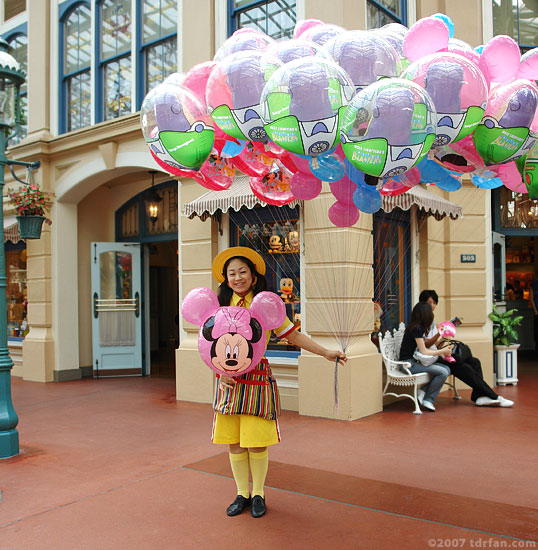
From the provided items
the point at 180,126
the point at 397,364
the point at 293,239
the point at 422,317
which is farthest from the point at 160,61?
the point at 397,364

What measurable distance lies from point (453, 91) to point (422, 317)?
4.48 meters

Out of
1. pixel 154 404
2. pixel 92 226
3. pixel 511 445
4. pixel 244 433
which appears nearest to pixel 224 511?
pixel 244 433

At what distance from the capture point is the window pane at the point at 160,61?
31.7 feet

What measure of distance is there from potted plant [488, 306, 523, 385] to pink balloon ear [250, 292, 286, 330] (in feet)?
21.3

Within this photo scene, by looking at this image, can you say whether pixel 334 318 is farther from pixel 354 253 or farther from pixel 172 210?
pixel 172 210

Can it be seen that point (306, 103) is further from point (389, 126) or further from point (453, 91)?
point (453, 91)

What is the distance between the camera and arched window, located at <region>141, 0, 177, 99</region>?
9672 mm

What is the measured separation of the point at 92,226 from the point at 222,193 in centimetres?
511

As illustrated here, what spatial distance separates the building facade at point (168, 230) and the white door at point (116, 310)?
3 cm

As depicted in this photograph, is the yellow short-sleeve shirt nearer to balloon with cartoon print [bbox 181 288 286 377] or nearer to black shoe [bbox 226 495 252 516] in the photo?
balloon with cartoon print [bbox 181 288 286 377]

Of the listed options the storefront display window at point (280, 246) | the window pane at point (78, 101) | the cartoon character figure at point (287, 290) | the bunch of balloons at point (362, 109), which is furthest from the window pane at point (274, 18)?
the window pane at point (78, 101)

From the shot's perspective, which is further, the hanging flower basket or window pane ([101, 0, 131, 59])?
window pane ([101, 0, 131, 59])

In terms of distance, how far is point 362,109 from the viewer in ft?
11.3

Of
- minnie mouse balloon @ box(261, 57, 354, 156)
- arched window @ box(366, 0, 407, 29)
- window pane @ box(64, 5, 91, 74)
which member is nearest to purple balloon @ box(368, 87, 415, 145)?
minnie mouse balloon @ box(261, 57, 354, 156)
